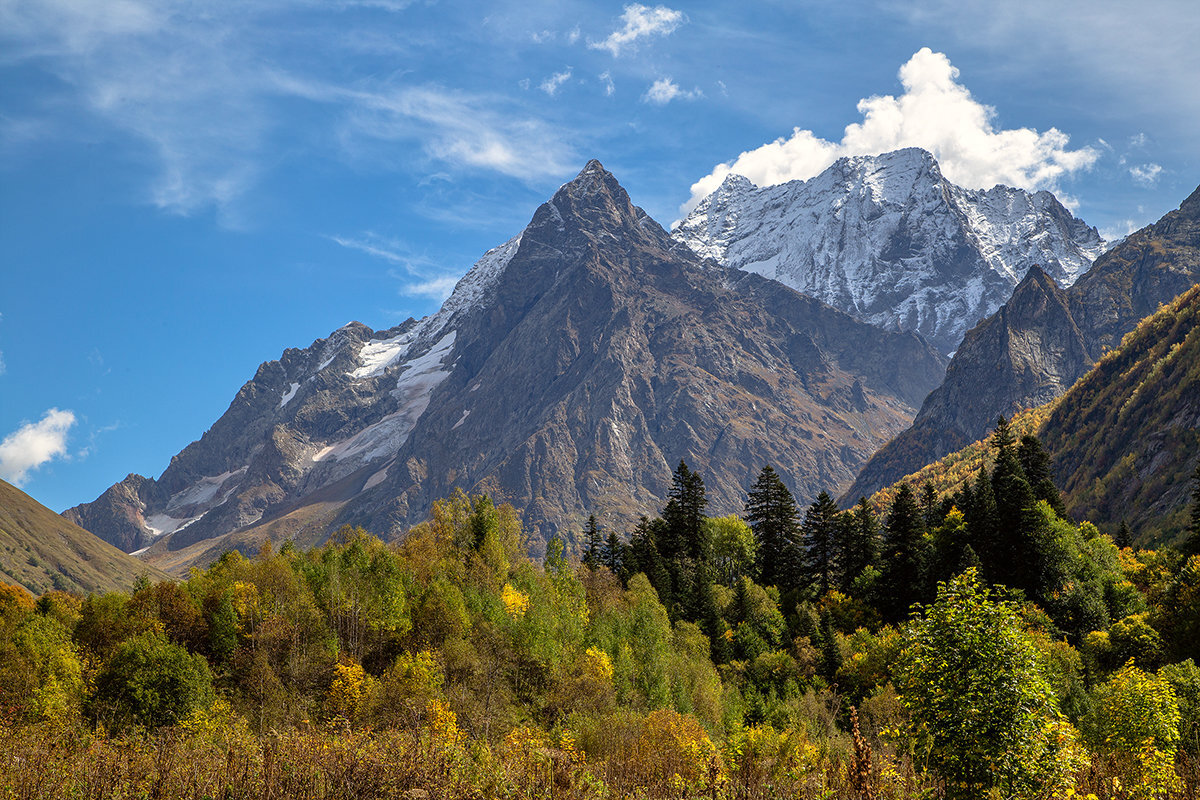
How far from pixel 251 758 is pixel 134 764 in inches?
178

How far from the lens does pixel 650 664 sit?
263 feet

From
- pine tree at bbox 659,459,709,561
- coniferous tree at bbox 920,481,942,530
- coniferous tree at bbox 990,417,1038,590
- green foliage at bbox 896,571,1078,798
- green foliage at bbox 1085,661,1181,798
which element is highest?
pine tree at bbox 659,459,709,561

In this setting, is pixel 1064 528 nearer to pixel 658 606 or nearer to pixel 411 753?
pixel 658 606

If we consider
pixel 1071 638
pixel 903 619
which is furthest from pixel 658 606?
pixel 1071 638

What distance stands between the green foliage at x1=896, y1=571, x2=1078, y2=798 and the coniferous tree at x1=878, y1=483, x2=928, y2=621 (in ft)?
229

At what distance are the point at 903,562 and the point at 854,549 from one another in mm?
8237

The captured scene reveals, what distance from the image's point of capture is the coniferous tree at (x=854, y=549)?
334 ft

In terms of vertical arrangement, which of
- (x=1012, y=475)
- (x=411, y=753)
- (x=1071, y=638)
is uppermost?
(x=1012, y=475)

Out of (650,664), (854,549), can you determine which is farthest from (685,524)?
(650,664)

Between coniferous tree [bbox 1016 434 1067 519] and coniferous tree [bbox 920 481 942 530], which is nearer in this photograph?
coniferous tree [bbox 1016 434 1067 519]

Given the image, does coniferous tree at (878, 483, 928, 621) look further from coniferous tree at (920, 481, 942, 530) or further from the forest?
coniferous tree at (920, 481, 942, 530)

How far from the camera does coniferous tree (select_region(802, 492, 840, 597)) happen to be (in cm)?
10381

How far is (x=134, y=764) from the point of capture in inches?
1093

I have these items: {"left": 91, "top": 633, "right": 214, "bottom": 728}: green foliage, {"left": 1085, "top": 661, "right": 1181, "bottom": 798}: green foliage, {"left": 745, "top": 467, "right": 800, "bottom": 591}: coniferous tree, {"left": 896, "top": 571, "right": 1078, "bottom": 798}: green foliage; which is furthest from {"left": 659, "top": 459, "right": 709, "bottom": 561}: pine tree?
{"left": 896, "top": 571, "right": 1078, "bottom": 798}: green foliage
